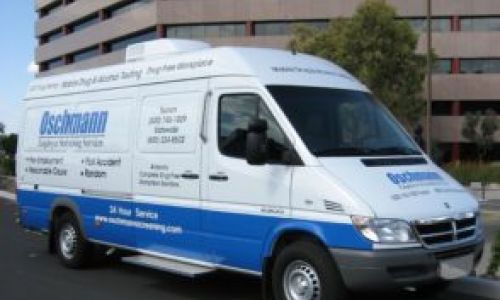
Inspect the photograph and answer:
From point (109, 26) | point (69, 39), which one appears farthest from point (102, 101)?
point (69, 39)

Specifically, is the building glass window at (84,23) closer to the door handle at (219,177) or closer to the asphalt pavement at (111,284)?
the asphalt pavement at (111,284)

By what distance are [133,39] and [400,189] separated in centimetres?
6908

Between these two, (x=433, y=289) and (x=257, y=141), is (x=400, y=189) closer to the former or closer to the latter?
(x=257, y=141)

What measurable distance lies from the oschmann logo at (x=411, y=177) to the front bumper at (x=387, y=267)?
2.32 ft

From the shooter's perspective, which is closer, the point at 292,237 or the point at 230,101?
the point at 292,237

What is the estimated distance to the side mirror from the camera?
8.00 metres

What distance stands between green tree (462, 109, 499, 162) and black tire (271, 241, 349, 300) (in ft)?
187

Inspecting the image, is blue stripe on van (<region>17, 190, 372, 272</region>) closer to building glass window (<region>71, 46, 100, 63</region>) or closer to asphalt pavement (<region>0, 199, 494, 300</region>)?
asphalt pavement (<region>0, 199, 494, 300</region>)

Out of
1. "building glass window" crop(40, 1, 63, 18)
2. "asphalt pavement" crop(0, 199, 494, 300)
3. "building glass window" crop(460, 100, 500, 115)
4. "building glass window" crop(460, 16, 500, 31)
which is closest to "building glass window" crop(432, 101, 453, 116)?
"building glass window" crop(460, 100, 500, 115)

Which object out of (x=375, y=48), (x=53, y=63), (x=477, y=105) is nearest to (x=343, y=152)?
(x=375, y=48)

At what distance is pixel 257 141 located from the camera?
8.05 m

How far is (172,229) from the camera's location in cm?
947

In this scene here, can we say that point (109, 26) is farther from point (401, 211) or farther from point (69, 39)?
point (401, 211)

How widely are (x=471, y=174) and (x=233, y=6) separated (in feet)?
108
